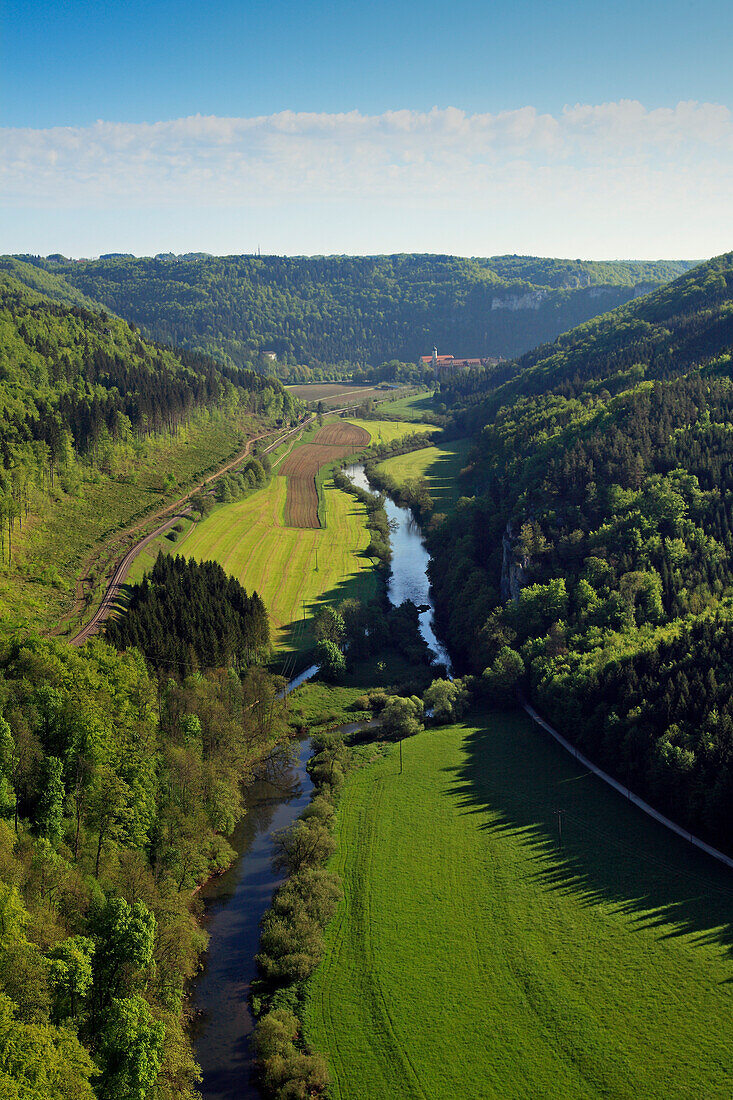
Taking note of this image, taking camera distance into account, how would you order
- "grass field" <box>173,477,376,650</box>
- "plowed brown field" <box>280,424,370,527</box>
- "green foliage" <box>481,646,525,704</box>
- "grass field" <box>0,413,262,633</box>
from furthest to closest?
"plowed brown field" <box>280,424,370,527</box>, "grass field" <box>173,477,376,650</box>, "grass field" <box>0,413,262,633</box>, "green foliage" <box>481,646,525,704</box>

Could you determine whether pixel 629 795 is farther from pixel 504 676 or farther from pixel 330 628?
pixel 330 628

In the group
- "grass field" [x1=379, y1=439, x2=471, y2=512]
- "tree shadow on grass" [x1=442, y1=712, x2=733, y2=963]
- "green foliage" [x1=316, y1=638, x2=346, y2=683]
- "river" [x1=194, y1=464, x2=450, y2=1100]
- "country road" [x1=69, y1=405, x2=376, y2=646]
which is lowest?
"river" [x1=194, y1=464, x2=450, y2=1100]

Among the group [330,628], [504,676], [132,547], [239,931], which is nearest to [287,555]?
[132,547]

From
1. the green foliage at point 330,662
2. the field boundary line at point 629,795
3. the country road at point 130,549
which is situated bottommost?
the field boundary line at point 629,795

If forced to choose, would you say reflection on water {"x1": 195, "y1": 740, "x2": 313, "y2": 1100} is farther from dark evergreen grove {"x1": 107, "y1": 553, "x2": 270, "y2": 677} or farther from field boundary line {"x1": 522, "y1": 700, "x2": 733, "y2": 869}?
field boundary line {"x1": 522, "y1": 700, "x2": 733, "y2": 869}

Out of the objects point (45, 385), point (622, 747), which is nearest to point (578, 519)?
point (622, 747)

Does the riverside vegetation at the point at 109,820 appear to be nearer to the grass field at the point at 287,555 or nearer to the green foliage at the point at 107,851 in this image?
the green foliage at the point at 107,851

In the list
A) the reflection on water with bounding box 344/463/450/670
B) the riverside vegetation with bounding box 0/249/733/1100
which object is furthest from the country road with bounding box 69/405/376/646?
the reflection on water with bounding box 344/463/450/670

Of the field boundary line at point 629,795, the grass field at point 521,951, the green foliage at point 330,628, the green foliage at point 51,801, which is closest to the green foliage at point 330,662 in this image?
the green foliage at point 330,628
